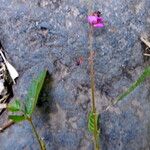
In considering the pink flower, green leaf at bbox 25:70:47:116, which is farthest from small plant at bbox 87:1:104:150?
green leaf at bbox 25:70:47:116

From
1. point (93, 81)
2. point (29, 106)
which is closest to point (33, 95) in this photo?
point (29, 106)

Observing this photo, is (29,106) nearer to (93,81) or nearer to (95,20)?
(93,81)

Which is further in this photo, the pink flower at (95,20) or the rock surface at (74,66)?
the rock surface at (74,66)

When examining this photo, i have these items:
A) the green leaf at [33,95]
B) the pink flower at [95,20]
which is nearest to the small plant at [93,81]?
the pink flower at [95,20]

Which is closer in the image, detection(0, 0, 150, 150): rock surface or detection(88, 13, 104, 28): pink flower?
detection(88, 13, 104, 28): pink flower

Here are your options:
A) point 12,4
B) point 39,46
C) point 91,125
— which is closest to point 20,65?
point 39,46

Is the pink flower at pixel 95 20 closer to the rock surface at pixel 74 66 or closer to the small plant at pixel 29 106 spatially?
the rock surface at pixel 74 66

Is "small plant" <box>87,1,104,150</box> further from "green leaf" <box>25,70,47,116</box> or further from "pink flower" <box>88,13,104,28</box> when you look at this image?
"green leaf" <box>25,70,47,116</box>

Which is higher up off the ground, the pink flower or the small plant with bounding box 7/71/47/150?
A: the pink flower

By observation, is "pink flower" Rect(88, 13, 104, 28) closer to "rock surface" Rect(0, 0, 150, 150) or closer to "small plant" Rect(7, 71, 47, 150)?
"rock surface" Rect(0, 0, 150, 150)
